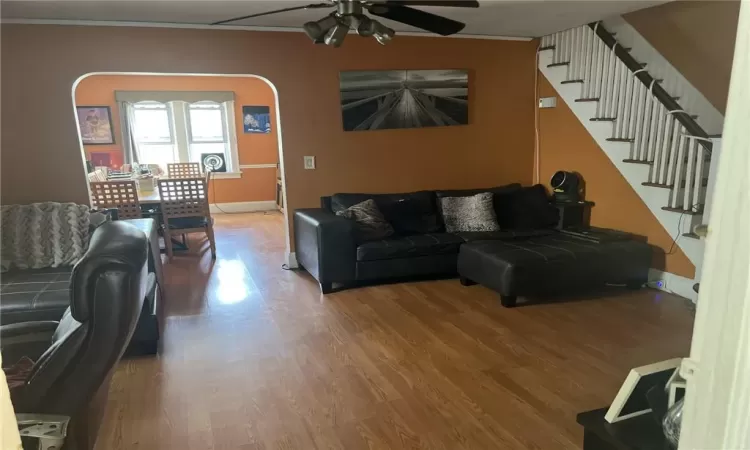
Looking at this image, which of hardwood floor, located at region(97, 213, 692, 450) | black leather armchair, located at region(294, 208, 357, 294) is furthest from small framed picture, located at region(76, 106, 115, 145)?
black leather armchair, located at region(294, 208, 357, 294)

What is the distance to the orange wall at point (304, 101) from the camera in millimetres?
3789

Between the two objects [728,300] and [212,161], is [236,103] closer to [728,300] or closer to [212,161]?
Result: [212,161]

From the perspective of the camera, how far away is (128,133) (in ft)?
24.9

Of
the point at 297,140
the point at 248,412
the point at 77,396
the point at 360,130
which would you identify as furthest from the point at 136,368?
the point at 360,130

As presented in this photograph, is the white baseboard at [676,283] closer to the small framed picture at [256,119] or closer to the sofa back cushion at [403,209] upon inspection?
the sofa back cushion at [403,209]

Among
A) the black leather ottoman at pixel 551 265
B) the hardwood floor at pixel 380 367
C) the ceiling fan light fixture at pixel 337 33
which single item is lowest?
the hardwood floor at pixel 380 367

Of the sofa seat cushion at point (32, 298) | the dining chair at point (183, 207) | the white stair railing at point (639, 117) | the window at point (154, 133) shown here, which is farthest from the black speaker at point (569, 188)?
the window at point (154, 133)

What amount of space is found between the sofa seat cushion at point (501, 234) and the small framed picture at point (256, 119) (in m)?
4.95

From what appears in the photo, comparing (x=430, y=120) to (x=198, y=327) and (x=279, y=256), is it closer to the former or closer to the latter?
(x=279, y=256)

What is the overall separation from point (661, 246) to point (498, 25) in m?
2.43

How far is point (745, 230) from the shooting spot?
1.81 ft

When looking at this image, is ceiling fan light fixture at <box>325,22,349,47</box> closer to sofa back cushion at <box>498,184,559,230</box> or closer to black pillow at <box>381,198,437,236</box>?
black pillow at <box>381,198,437,236</box>

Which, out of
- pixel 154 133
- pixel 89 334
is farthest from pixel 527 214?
pixel 154 133

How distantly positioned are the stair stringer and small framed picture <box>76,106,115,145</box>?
638 centimetres
